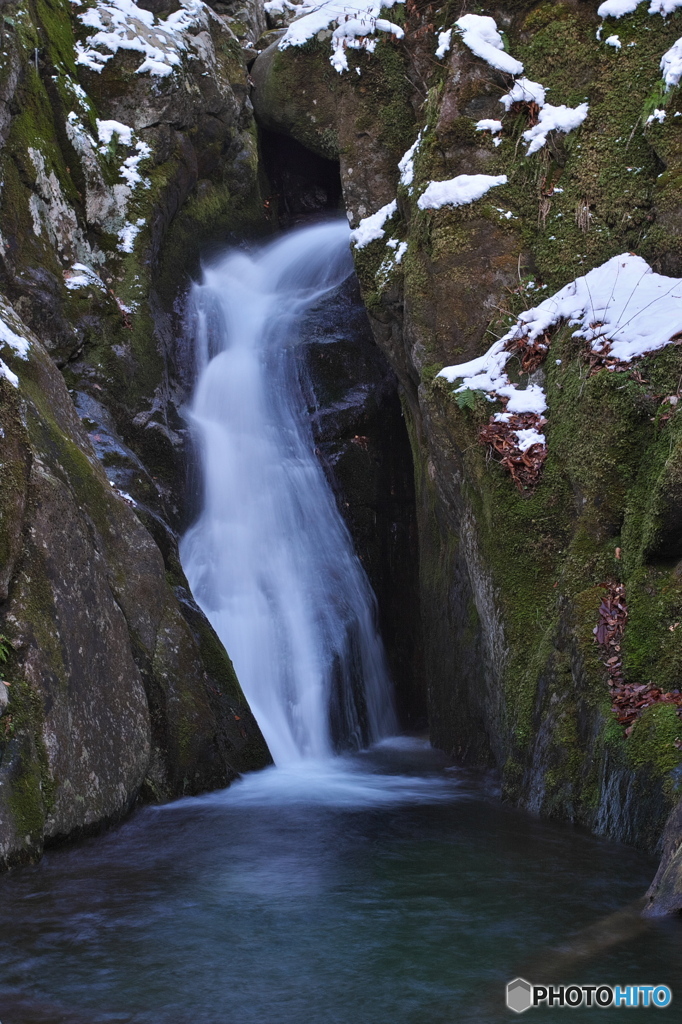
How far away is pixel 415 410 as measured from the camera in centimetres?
951

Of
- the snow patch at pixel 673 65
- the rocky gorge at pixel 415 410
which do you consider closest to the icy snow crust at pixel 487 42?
the rocky gorge at pixel 415 410

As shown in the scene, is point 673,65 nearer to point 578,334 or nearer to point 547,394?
point 578,334

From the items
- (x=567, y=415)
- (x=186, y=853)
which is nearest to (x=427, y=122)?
(x=567, y=415)

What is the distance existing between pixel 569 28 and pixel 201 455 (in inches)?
251

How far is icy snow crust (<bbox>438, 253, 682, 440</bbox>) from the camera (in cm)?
608

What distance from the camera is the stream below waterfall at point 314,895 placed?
10.4 ft

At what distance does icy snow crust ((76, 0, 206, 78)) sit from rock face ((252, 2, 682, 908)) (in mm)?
3526

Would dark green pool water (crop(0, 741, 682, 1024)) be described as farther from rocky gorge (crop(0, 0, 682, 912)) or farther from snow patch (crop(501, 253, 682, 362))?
snow patch (crop(501, 253, 682, 362))

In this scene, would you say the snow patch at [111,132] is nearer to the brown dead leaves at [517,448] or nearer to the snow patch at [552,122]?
the snow patch at [552,122]

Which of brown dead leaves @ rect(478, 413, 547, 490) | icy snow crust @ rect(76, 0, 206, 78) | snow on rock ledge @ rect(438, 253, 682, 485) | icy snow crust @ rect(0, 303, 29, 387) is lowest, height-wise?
brown dead leaves @ rect(478, 413, 547, 490)

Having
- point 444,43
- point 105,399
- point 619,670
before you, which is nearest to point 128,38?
point 444,43

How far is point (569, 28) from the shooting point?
7902 mm

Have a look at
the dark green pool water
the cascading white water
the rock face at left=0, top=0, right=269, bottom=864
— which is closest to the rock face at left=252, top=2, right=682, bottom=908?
the dark green pool water

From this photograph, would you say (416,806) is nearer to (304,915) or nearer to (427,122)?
(304,915)
